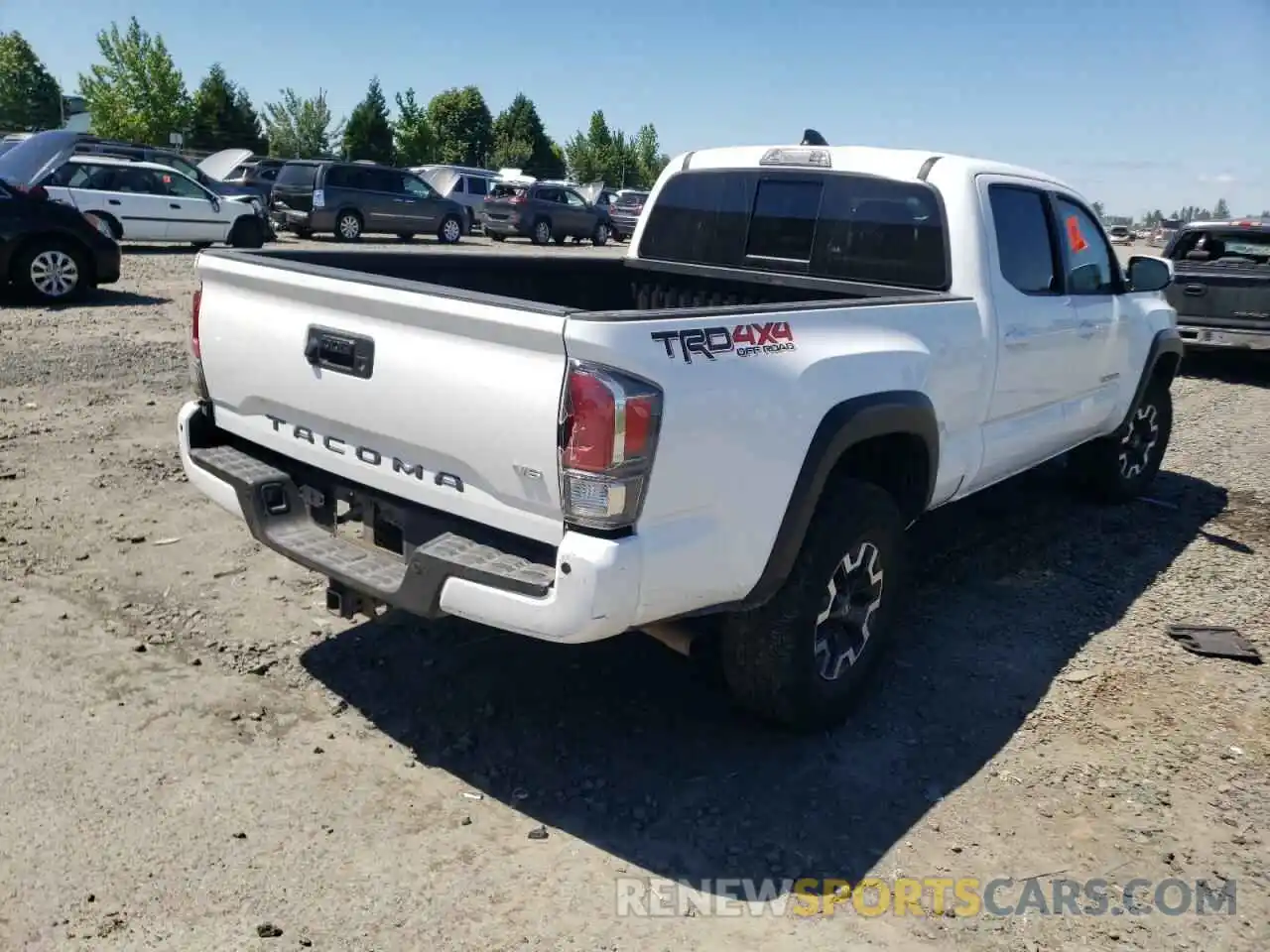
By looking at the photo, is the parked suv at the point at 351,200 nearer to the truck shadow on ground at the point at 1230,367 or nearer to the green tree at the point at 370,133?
A: the truck shadow on ground at the point at 1230,367

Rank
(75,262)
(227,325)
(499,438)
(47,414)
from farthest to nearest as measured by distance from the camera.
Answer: (75,262) → (47,414) → (227,325) → (499,438)

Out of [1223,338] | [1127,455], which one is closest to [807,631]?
[1127,455]

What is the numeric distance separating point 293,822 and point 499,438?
4.18 feet

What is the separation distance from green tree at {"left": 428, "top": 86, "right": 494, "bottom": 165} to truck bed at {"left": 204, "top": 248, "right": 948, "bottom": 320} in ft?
243

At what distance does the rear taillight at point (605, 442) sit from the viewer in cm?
267

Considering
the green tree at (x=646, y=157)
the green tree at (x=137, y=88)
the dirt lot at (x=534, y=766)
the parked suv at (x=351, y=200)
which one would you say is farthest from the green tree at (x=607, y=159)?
the dirt lot at (x=534, y=766)

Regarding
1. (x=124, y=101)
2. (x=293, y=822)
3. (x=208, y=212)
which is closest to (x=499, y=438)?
(x=293, y=822)

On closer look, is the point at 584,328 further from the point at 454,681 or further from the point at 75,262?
the point at 75,262

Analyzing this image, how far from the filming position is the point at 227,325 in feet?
12.1

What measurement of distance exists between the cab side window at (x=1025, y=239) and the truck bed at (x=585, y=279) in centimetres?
49

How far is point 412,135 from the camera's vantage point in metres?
63.3

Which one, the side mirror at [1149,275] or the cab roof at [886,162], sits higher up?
the cab roof at [886,162]

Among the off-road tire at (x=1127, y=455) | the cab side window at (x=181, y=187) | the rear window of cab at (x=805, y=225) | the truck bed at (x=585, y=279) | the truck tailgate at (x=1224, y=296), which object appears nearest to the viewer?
the truck bed at (x=585, y=279)

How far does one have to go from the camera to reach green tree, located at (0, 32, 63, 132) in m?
70.2
